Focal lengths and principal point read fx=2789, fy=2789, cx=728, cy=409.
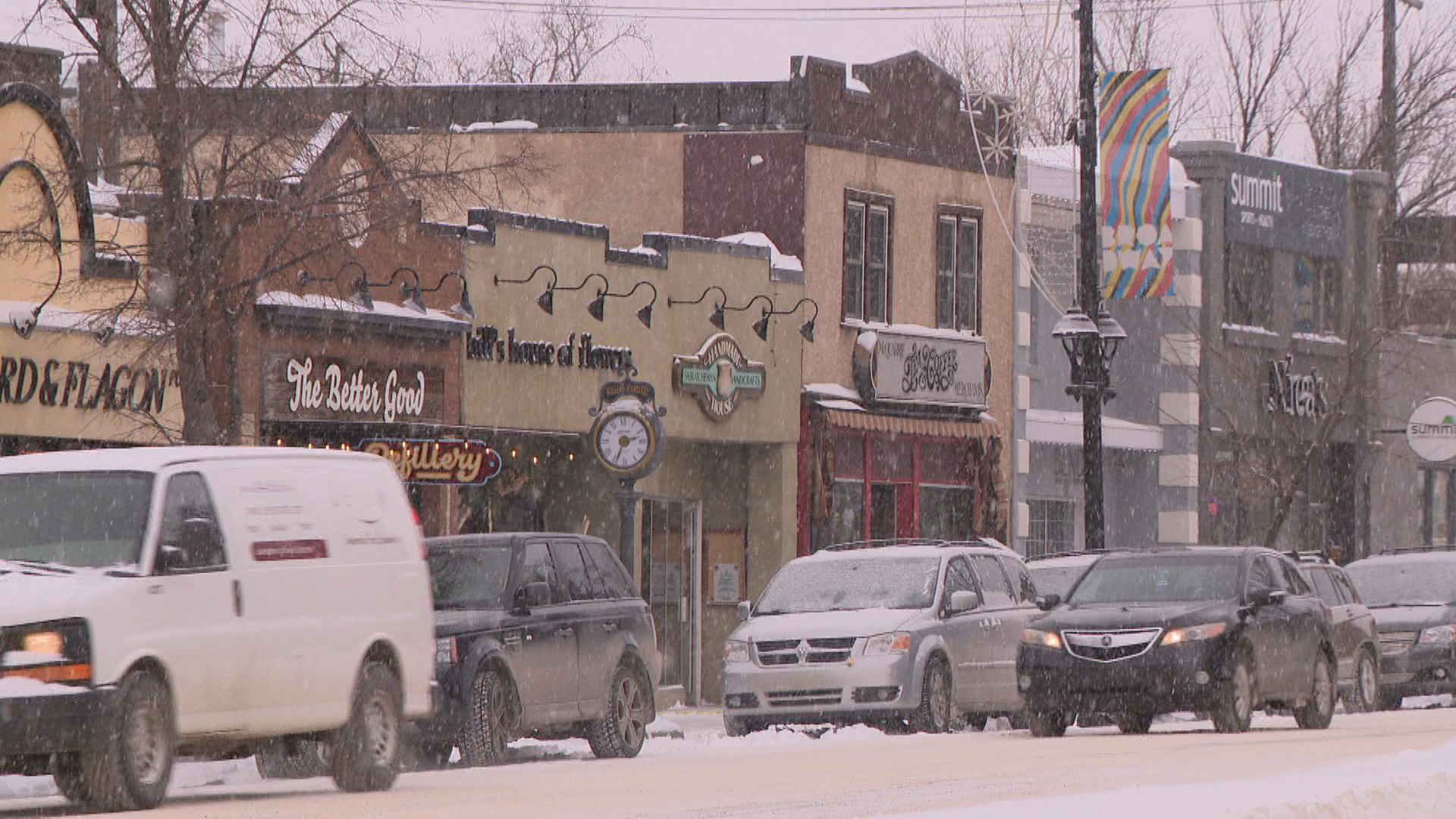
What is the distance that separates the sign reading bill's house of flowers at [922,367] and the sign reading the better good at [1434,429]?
1037 cm

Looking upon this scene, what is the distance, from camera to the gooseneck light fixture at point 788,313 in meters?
34.9

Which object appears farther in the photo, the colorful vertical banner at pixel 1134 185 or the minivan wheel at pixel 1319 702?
the colorful vertical banner at pixel 1134 185

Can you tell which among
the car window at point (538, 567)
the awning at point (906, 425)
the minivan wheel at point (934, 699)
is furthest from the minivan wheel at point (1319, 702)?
the awning at point (906, 425)

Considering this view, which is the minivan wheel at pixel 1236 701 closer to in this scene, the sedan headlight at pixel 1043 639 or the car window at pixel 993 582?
the sedan headlight at pixel 1043 639

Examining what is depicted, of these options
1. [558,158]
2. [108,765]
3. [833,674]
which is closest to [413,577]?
[108,765]

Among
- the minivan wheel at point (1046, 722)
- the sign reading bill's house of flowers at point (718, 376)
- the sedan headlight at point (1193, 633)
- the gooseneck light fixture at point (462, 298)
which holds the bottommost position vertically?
the minivan wheel at point (1046, 722)

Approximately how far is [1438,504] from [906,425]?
65.2 feet

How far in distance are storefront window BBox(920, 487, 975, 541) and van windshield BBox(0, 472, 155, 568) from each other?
80.0 ft

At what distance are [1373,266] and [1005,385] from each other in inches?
489

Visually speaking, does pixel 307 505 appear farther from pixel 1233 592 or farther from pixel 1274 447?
pixel 1274 447

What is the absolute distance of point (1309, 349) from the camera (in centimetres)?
4806

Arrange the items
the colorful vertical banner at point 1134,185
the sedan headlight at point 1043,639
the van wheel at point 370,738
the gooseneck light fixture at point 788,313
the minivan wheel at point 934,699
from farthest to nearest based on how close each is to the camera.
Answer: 1. the colorful vertical banner at point 1134,185
2. the gooseneck light fixture at point 788,313
3. the minivan wheel at point 934,699
4. the sedan headlight at point 1043,639
5. the van wheel at point 370,738

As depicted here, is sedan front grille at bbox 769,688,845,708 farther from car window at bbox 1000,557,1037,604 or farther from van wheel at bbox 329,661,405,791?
van wheel at bbox 329,661,405,791

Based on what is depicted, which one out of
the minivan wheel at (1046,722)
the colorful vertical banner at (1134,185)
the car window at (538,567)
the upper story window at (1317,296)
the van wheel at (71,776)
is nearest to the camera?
the van wheel at (71,776)
